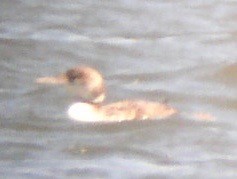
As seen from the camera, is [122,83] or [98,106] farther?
[122,83]

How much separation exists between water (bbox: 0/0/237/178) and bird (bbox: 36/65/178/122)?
1.5 inches

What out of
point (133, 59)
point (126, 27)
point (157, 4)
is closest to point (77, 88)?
point (133, 59)

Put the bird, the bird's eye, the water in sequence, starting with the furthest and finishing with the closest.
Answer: the bird's eye → the bird → the water

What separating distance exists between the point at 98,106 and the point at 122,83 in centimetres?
30

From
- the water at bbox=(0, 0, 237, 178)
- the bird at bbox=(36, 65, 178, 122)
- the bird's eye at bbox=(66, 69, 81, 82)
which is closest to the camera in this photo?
the water at bbox=(0, 0, 237, 178)

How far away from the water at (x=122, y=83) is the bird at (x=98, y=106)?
4 centimetres

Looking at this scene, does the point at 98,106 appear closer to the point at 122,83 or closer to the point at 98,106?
the point at 98,106

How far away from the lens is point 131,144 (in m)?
3.44

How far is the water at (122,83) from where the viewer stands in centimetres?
332

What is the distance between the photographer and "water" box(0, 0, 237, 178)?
3322 mm

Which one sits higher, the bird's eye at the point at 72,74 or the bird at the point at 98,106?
the bird's eye at the point at 72,74

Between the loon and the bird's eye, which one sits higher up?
the bird's eye

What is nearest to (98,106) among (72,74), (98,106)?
(98,106)

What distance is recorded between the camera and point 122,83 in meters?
3.95
